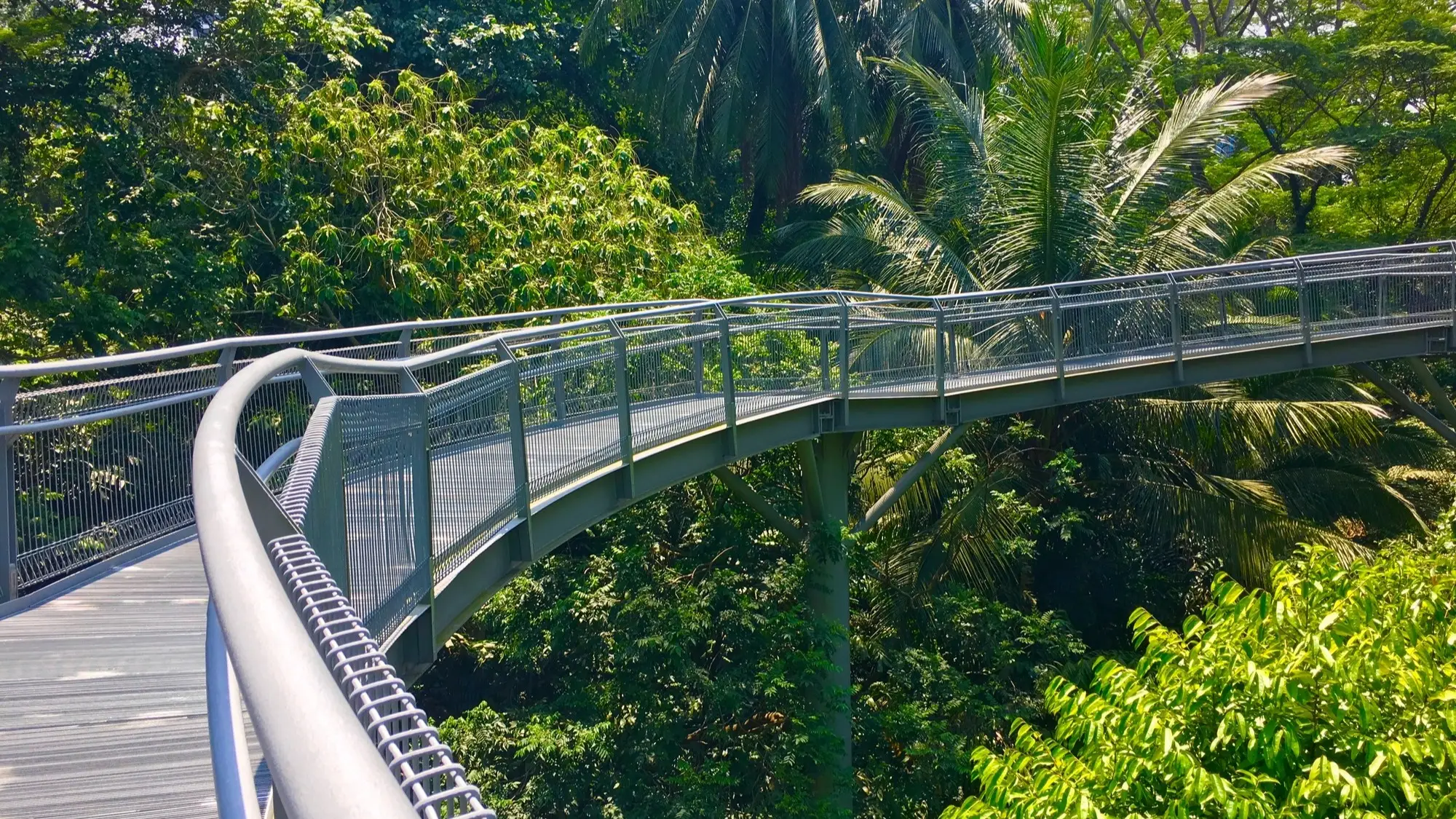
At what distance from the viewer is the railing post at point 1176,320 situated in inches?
564

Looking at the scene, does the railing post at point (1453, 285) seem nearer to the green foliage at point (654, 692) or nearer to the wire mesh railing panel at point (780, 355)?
the wire mesh railing panel at point (780, 355)

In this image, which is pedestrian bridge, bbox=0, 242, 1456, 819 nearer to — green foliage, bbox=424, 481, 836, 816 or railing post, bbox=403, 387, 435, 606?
railing post, bbox=403, 387, 435, 606

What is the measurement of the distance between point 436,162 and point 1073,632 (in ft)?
34.6

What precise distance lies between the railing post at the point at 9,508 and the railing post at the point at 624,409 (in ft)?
12.7

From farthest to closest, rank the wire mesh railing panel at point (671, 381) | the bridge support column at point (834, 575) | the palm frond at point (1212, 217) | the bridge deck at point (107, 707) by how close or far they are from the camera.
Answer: the palm frond at point (1212, 217) < the bridge support column at point (834, 575) < the wire mesh railing panel at point (671, 381) < the bridge deck at point (107, 707)

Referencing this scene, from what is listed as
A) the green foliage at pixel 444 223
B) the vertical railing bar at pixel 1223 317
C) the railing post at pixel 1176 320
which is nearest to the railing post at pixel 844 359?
the green foliage at pixel 444 223

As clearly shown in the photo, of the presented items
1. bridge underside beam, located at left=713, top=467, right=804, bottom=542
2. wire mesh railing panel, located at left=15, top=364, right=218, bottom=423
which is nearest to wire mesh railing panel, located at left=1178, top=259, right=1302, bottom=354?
bridge underside beam, located at left=713, top=467, right=804, bottom=542

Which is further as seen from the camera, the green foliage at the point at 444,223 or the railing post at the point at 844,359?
the green foliage at the point at 444,223

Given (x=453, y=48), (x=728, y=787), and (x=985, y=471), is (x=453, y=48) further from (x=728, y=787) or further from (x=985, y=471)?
(x=728, y=787)

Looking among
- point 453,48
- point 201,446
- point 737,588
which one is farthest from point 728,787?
point 453,48

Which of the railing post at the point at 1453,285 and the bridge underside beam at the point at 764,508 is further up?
the railing post at the point at 1453,285

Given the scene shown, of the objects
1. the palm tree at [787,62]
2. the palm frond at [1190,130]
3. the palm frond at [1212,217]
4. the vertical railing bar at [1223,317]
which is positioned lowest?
the vertical railing bar at [1223,317]

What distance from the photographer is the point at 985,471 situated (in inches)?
671

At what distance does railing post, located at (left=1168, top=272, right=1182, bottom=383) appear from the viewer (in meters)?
14.3
